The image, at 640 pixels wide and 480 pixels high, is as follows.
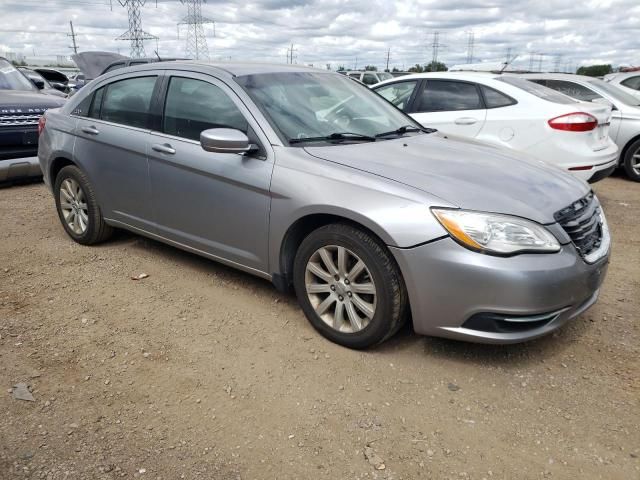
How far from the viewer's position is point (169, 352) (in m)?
3.21

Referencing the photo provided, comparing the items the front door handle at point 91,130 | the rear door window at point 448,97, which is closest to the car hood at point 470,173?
the front door handle at point 91,130

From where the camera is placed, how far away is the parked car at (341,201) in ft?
9.05

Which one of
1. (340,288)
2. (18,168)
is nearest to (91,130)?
(340,288)

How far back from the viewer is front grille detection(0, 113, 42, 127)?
6.99 m

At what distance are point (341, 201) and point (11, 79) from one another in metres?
7.63

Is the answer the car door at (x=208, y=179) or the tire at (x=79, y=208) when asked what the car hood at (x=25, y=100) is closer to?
the tire at (x=79, y=208)

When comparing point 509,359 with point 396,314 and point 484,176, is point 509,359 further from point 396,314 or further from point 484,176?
point 484,176

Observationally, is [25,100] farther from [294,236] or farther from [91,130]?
[294,236]

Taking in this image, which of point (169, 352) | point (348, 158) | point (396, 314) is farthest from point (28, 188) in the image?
point (396, 314)

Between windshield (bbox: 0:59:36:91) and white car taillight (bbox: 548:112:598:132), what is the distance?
7.50 m

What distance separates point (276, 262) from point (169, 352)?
2.71 ft

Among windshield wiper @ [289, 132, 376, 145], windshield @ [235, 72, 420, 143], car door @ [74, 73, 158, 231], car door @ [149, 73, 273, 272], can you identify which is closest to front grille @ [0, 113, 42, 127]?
car door @ [74, 73, 158, 231]

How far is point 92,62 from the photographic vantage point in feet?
43.1

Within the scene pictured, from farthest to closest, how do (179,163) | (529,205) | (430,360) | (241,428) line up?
(179,163) → (430,360) → (529,205) → (241,428)
